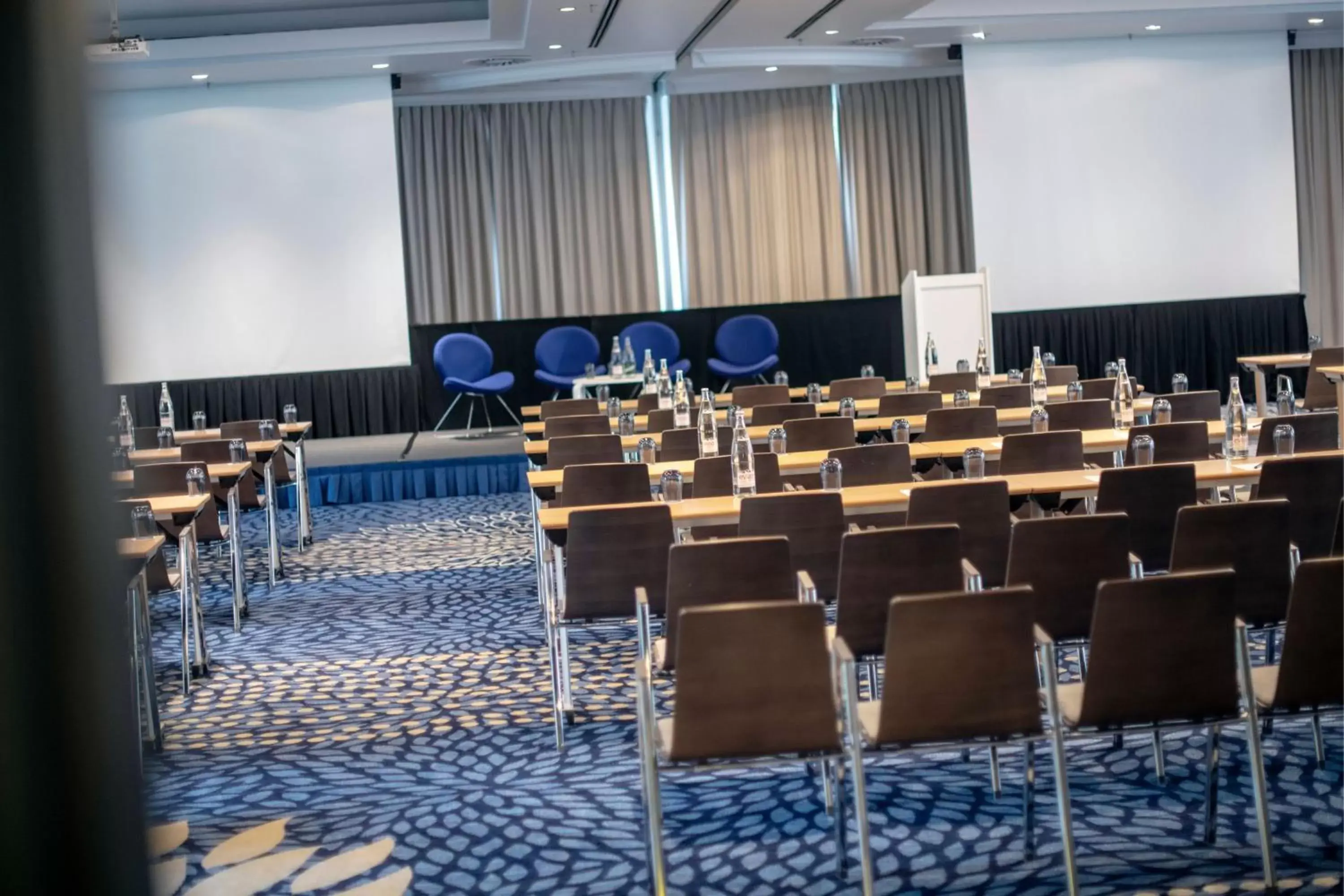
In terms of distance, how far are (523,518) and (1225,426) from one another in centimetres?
551

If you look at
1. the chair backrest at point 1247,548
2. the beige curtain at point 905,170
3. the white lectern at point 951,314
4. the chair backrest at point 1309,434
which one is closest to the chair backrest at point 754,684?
the chair backrest at point 1247,548

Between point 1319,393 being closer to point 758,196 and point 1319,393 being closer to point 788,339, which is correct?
point 788,339

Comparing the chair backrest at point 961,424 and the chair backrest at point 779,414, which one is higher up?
the chair backrest at point 779,414

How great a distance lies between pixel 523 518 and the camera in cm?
1001

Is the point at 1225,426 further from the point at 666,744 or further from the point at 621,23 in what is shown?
the point at 621,23

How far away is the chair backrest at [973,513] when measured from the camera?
4473mm

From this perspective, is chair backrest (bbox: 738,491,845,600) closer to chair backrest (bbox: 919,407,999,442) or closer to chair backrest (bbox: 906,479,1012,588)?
chair backrest (bbox: 906,479,1012,588)

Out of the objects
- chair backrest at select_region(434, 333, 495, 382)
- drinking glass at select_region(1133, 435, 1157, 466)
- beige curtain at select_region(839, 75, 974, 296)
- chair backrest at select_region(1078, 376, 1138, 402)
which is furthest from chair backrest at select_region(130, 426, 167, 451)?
beige curtain at select_region(839, 75, 974, 296)

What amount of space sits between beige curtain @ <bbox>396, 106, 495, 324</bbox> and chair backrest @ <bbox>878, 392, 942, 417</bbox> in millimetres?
7792

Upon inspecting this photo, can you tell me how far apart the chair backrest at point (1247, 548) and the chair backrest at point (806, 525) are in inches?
44.6

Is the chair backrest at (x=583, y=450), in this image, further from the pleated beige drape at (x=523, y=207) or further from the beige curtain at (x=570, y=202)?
the pleated beige drape at (x=523, y=207)

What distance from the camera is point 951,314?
12086 millimetres

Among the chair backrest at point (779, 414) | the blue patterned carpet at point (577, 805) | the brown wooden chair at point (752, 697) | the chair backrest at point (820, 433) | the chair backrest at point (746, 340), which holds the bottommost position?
the blue patterned carpet at point (577, 805)

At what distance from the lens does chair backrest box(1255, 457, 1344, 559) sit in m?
4.47
